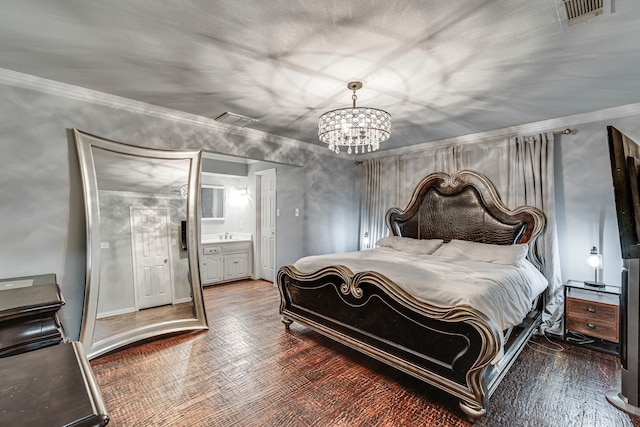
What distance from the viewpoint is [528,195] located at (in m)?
3.65

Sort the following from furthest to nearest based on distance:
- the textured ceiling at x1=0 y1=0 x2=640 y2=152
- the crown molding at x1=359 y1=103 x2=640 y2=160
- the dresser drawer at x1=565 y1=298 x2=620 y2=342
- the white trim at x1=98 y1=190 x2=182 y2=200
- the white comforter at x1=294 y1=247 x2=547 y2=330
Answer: the crown molding at x1=359 y1=103 x2=640 y2=160 → the white trim at x1=98 y1=190 x2=182 y2=200 → the dresser drawer at x1=565 y1=298 x2=620 y2=342 → the white comforter at x1=294 y1=247 x2=547 y2=330 → the textured ceiling at x1=0 y1=0 x2=640 y2=152

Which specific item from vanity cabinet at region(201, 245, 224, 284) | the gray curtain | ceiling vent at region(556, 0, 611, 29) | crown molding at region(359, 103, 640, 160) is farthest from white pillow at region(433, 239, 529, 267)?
vanity cabinet at region(201, 245, 224, 284)

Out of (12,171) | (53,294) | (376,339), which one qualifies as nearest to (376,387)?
(376,339)

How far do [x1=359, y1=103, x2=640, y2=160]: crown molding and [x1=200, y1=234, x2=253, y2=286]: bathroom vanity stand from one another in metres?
3.58

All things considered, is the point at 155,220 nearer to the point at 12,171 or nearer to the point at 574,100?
the point at 12,171

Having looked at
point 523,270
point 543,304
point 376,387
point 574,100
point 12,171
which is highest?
point 574,100

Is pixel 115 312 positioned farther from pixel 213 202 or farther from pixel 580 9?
pixel 580 9

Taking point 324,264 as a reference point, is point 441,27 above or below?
above

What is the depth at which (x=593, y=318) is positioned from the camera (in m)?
2.90

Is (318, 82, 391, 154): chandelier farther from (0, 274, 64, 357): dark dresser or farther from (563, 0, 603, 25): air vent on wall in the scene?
(0, 274, 64, 357): dark dresser

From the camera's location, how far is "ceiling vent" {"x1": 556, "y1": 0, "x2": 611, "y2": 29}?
159 centimetres

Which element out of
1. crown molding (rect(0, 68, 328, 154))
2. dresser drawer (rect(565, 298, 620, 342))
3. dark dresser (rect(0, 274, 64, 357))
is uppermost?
crown molding (rect(0, 68, 328, 154))

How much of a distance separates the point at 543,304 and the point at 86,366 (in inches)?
167

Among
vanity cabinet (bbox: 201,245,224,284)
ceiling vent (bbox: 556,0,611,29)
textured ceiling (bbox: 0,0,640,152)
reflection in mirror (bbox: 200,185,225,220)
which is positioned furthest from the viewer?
reflection in mirror (bbox: 200,185,225,220)
